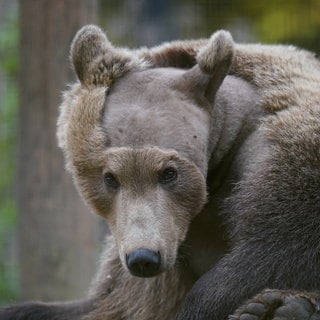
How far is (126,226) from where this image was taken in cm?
547

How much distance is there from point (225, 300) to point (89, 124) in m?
1.12

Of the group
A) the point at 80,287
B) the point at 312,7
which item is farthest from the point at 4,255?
the point at 312,7

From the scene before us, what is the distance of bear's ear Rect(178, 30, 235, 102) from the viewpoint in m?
5.95

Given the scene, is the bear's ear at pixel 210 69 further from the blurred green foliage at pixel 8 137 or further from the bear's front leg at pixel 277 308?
the blurred green foliage at pixel 8 137

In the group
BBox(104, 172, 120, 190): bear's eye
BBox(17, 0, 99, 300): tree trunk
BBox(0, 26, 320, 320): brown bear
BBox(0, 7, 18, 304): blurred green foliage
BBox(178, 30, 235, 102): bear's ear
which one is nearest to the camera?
BBox(0, 26, 320, 320): brown bear

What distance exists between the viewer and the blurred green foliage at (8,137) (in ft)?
37.8

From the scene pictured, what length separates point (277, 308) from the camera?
18.1ft

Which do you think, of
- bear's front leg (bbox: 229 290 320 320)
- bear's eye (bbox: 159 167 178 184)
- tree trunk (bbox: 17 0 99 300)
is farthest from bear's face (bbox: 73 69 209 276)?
tree trunk (bbox: 17 0 99 300)

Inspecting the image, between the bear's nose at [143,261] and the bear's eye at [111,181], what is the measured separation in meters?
0.47

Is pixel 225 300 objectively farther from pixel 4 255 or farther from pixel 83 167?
pixel 4 255

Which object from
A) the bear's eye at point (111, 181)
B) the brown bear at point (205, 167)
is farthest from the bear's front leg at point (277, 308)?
the bear's eye at point (111, 181)

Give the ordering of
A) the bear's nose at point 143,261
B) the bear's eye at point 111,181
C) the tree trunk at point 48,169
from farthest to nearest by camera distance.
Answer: the tree trunk at point 48,169 < the bear's eye at point 111,181 < the bear's nose at point 143,261

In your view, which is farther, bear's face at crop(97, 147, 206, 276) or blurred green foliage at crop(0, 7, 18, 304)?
blurred green foliage at crop(0, 7, 18, 304)

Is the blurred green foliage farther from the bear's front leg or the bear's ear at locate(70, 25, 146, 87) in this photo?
the bear's front leg
